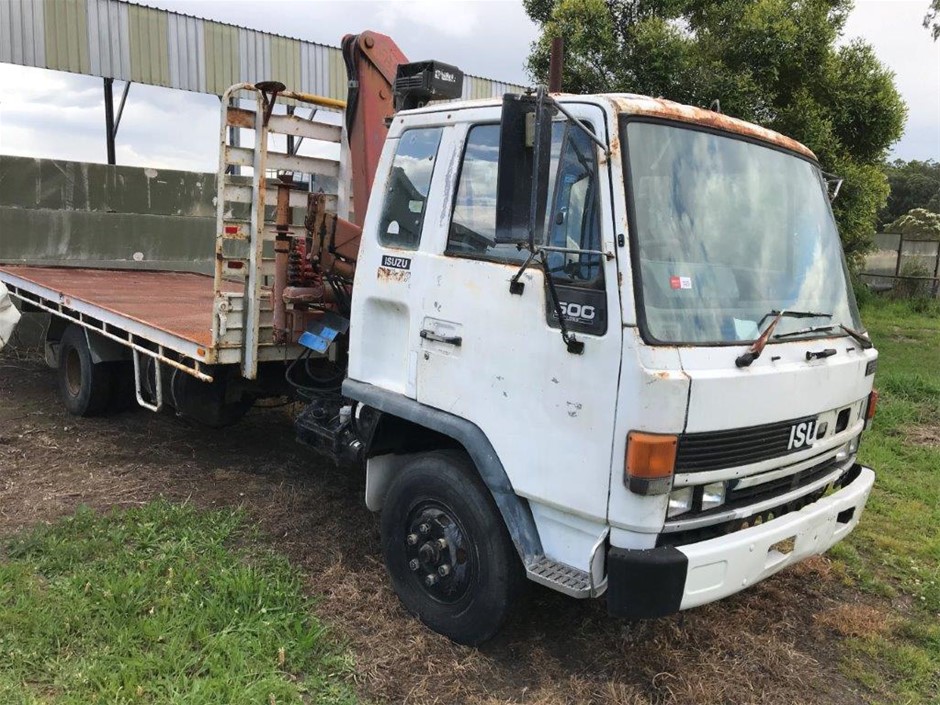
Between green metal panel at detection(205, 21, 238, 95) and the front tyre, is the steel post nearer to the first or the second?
green metal panel at detection(205, 21, 238, 95)

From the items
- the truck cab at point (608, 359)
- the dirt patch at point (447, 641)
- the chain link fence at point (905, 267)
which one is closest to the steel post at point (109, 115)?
the dirt patch at point (447, 641)

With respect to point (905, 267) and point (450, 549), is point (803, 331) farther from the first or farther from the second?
point (905, 267)

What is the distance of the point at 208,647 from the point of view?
3.19 m

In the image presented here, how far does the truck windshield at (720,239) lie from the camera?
2736mm

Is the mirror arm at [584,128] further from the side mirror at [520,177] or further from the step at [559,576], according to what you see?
the step at [559,576]

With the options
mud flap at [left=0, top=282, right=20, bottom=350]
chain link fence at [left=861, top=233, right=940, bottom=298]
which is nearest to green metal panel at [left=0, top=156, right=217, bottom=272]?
mud flap at [left=0, top=282, right=20, bottom=350]

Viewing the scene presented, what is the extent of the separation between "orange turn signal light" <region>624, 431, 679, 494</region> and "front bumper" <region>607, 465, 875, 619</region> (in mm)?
236

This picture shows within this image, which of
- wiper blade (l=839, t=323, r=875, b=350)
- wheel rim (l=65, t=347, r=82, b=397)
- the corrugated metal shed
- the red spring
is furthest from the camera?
the corrugated metal shed

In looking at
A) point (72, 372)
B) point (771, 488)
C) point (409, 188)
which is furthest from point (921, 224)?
point (409, 188)

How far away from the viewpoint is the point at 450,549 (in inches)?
129

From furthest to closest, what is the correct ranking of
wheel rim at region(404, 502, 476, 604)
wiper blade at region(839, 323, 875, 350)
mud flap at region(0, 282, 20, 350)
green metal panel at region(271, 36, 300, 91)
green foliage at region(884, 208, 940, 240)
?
green foliage at region(884, 208, 940, 240) → green metal panel at region(271, 36, 300, 91) → mud flap at region(0, 282, 20, 350) → wiper blade at region(839, 323, 875, 350) → wheel rim at region(404, 502, 476, 604)

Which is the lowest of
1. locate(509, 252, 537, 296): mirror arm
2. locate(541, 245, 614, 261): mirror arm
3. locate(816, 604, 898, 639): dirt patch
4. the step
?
locate(816, 604, 898, 639): dirt patch

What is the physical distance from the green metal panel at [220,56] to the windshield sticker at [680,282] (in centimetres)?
1081

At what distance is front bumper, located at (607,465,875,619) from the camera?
2.62 metres
